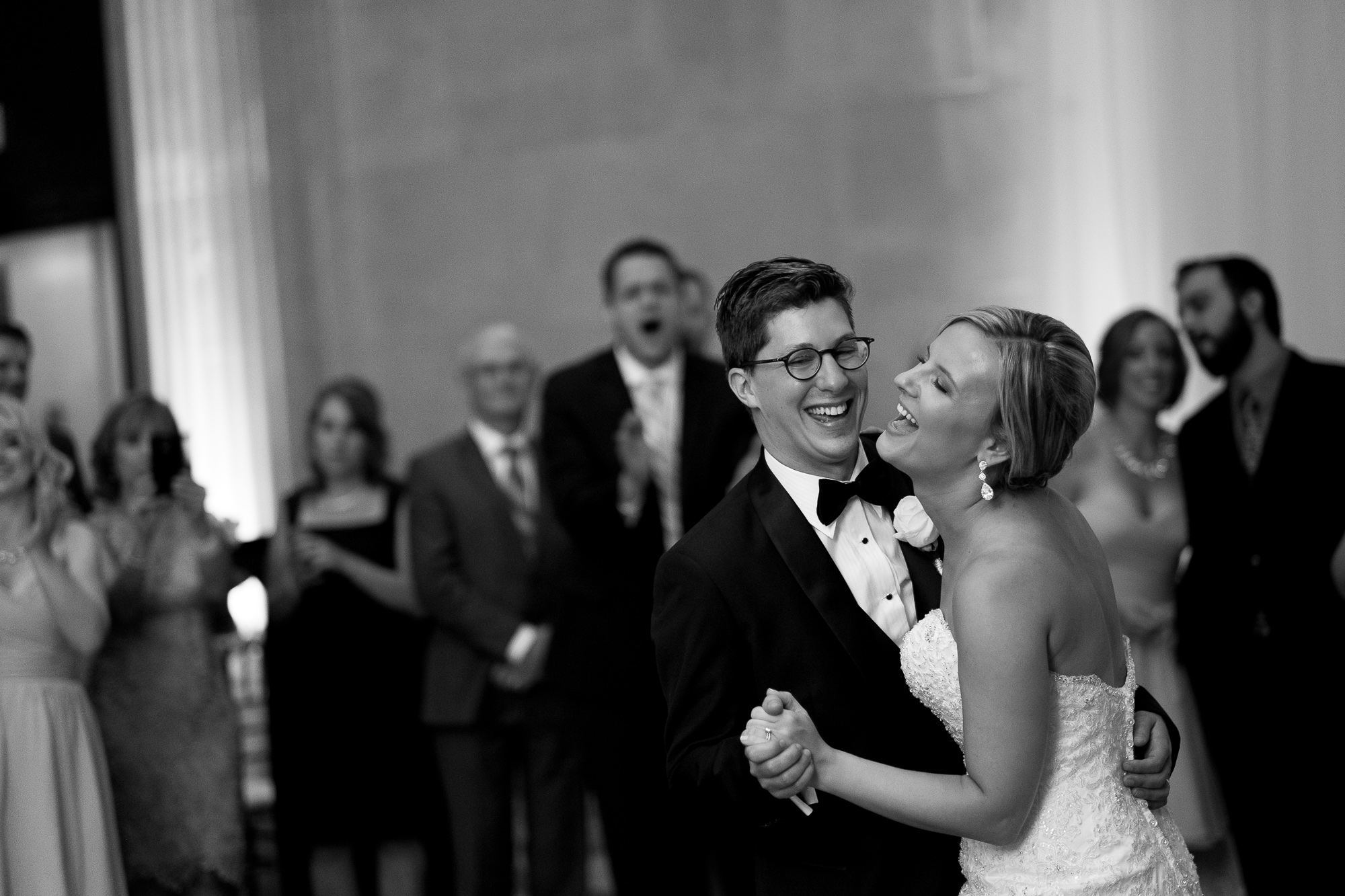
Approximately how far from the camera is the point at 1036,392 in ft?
7.39

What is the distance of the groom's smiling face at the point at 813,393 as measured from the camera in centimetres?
252

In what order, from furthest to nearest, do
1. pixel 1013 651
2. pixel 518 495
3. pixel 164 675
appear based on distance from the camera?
pixel 518 495 → pixel 164 675 → pixel 1013 651

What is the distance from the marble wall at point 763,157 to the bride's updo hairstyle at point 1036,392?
339cm

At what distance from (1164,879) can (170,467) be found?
11.0 feet

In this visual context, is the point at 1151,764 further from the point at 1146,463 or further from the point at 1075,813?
the point at 1146,463

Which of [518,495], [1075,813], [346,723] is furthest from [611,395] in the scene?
[1075,813]

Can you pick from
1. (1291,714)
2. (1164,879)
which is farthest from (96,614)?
(1291,714)

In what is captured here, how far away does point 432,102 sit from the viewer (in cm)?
772

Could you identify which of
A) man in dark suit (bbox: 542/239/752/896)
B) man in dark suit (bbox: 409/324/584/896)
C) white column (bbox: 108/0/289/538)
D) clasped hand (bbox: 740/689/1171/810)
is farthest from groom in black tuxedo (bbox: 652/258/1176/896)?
white column (bbox: 108/0/289/538)

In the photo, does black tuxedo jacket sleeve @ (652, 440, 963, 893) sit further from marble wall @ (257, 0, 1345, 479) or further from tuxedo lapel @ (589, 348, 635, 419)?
marble wall @ (257, 0, 1345, 479)

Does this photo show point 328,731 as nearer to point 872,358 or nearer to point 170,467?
point 170,467

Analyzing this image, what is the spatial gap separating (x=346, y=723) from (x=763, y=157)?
136 inches

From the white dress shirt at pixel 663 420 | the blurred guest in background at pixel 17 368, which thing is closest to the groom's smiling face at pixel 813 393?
the white dress shirt at pixel 663 420

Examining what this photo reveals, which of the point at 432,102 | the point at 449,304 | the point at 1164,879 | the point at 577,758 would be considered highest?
the point at 432,102
